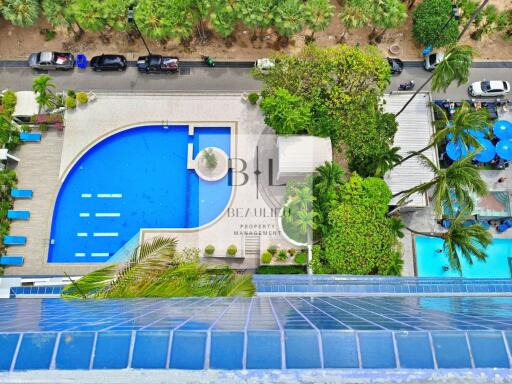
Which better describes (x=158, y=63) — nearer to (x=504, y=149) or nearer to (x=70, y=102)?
(x=70, y=102)

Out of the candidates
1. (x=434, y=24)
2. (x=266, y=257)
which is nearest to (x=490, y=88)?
(x=434, y=24)

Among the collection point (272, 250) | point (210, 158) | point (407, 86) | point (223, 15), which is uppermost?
point (223, 15)

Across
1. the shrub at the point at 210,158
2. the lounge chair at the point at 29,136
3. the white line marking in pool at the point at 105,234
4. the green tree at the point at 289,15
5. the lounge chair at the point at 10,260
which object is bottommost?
the lounge chair at the point at 10,260

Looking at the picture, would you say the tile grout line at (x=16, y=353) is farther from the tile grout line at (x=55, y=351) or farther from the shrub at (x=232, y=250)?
the shrub at (x=232, y=250)

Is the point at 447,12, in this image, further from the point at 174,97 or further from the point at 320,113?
the point at 174,97

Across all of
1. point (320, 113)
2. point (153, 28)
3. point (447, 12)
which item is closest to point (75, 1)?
point (153, 28)

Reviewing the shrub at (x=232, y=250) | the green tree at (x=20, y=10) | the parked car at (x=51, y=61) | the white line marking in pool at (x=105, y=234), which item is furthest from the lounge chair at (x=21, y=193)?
the shrub at (x=232, y=250)
